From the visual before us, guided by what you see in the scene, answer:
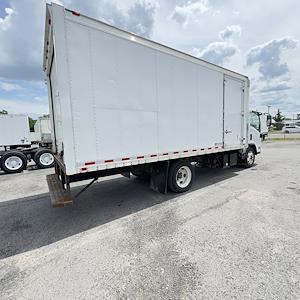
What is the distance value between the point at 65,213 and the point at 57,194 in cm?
68

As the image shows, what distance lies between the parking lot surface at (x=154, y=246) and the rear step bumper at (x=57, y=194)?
0.57 metres

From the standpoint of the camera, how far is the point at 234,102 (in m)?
6.75

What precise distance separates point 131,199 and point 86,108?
9.24 feet

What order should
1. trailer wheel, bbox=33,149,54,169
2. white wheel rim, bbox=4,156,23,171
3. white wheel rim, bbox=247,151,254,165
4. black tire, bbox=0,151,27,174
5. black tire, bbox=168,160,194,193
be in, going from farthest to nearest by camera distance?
trailer wheel, bbox=33,149,54,169
white wheel rim, bbox=4,156,23,171
black tire, bbox=0,151,27,174
white wheel rim, bbox=247,151,254,165
black tire, bbox=168,160,194,193

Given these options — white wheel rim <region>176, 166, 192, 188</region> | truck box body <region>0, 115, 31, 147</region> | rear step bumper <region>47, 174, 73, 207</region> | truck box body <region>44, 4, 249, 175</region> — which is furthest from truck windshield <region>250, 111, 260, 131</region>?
truck box body <region>0, 115, 31, 147</region>

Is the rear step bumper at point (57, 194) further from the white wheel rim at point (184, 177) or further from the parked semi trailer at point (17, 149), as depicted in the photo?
the parked semi trailer at point (17, 149)

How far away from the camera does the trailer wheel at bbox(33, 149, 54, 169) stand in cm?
1062

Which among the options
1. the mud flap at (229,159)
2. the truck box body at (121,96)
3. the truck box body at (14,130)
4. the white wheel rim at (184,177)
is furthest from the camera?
the truck box body at (14,130)

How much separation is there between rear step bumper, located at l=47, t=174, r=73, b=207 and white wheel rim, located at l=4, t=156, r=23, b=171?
6.12m

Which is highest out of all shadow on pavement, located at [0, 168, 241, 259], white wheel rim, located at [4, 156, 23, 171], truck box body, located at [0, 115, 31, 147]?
truck box body, located at [0, 115, 31, 147]

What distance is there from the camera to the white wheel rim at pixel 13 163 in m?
9.82

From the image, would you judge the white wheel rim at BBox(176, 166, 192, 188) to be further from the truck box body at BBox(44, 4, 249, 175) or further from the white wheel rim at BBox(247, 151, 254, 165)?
the white wheel rim at BBox(247, 151, 254, 165)

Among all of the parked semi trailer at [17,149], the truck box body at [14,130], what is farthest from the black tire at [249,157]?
the truck box body at [14,130]

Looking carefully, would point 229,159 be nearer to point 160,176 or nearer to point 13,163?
point 160,176
